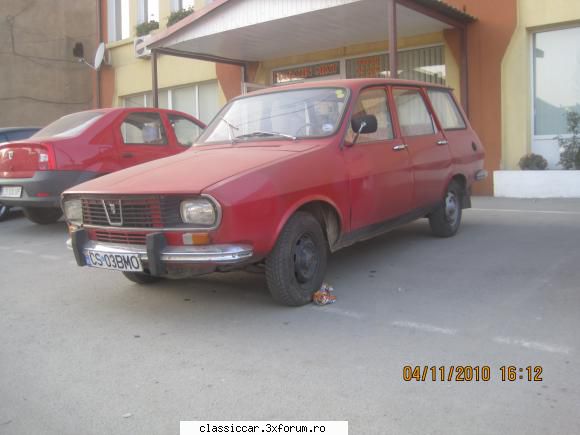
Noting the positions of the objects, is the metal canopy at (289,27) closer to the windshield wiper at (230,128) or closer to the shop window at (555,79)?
the shop window at (555,79)

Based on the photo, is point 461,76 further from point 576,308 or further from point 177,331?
point 177,331

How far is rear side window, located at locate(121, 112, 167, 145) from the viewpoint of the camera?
8422 mm

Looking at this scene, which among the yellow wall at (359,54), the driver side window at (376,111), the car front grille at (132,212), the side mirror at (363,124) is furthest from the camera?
the yellow wall at (359,54)

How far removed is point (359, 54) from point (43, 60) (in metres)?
10.6

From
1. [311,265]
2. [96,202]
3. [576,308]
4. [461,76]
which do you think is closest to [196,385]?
[311,265]

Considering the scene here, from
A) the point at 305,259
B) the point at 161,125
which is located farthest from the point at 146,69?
the point at 305,259

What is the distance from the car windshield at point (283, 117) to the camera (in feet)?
17.0

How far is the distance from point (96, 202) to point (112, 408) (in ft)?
6.34

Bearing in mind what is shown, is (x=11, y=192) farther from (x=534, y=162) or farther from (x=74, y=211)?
(x=534, y=162)

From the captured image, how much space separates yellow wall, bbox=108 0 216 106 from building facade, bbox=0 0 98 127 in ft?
4.66

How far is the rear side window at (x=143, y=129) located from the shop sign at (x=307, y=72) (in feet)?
19.7

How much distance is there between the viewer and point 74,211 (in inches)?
193

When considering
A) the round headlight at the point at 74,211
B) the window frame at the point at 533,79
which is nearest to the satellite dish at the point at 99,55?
the window frame at the point at 533,79
